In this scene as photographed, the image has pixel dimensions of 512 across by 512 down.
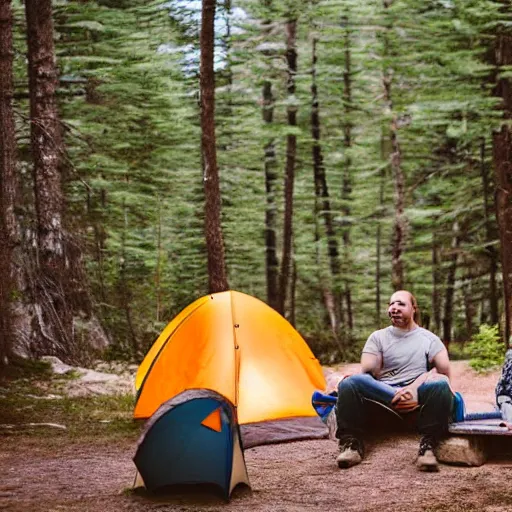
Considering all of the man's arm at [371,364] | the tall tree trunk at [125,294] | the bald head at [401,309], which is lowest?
the tall tree trunk at [125,294]

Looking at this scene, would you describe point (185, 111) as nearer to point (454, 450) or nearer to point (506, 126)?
point (506, 126)

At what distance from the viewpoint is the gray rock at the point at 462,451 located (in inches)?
227

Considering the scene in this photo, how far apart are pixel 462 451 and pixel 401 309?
123cm

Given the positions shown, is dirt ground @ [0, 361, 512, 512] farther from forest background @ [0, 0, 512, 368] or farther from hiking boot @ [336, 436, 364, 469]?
forest background @ [0, 0, 512, 368]

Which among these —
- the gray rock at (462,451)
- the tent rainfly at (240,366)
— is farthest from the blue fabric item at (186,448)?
the tent rainfly at (240,366)

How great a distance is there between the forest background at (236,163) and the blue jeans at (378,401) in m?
4.95

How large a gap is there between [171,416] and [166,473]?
1.27 ft

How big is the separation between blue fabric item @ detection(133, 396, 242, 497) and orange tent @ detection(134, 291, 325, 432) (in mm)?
2668

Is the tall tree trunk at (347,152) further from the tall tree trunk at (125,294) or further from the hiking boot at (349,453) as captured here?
the hiking boot at (349,453)

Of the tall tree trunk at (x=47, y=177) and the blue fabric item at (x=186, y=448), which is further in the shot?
the tall tree trunk at (x=47, y=177)

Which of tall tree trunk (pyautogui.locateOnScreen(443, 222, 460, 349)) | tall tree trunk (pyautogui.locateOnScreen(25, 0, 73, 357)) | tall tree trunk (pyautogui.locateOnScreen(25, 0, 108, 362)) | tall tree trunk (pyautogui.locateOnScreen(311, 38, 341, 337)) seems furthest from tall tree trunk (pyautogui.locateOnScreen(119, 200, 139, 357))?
tall tree trunk (pyautogui.locateOnScreen(443, 222, 460, 349))

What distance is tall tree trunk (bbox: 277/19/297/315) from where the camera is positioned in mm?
19297

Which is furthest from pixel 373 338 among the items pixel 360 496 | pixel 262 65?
pixel 262 65

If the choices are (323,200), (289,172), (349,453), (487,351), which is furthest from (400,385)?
(323,200)
